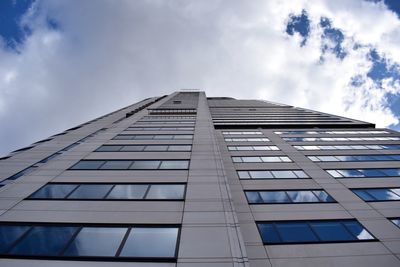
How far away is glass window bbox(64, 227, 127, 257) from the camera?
8.70 m

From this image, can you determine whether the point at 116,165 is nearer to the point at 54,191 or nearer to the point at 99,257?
the point at 54,191

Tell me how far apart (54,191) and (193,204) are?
7959 millimetres

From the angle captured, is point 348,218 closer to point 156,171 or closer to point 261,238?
point 261,238

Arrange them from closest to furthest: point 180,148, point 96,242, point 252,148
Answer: point 96,242 < point 180,148 < point 252,148

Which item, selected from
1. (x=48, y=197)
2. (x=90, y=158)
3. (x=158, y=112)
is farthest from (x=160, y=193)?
(x=158, y=112)

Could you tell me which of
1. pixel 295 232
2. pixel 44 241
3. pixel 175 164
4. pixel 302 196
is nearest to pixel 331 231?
pixel 295 232

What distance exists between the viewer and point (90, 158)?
17.7 m

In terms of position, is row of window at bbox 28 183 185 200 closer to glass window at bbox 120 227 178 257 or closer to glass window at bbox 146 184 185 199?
glass window at bbox 146 184 185 199

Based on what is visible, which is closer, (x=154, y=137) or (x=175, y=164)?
(x=175, y=164)

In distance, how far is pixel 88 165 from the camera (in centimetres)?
1659

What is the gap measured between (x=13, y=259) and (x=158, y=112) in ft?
97.6

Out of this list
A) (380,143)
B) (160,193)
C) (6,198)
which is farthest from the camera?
(380,143)

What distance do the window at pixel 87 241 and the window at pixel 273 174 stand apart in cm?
1100

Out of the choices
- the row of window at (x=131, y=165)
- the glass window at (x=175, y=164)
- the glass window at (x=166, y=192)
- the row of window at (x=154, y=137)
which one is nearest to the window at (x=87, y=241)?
the glass window at (x=166, y=192)
